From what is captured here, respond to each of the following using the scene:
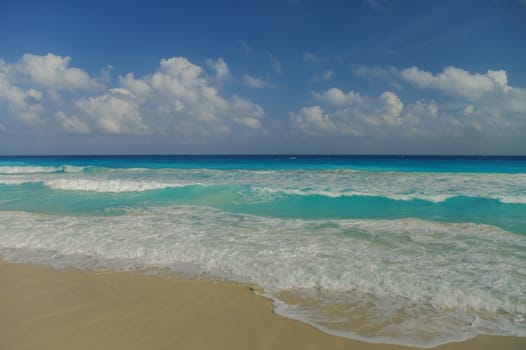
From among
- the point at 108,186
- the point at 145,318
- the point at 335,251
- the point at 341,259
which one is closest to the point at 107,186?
the point at 108,186

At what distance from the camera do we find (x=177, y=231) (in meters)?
8.46

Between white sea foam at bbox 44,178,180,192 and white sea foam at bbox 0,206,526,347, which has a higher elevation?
white sea foam at bbox 44,178,180,192

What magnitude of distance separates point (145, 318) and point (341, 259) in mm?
3649

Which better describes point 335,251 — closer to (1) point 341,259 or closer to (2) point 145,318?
(1) point 341,259

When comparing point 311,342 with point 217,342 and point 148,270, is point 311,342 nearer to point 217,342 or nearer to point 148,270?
point 217,342

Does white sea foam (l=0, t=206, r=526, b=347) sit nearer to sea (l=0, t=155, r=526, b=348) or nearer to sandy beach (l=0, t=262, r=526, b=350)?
sea (l=0, t=155, r=526, b=348)

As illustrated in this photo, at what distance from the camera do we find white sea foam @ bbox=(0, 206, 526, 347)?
13.4 feet

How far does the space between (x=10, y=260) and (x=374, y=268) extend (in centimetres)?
713

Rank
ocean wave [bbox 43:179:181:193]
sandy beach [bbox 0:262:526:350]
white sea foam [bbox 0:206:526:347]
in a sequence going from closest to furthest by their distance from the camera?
sandy beach [bbox 0:262:526:350] → white sea foam [bbox 0:206:526:347] → ocean wave [bbox 43:179:181:193]

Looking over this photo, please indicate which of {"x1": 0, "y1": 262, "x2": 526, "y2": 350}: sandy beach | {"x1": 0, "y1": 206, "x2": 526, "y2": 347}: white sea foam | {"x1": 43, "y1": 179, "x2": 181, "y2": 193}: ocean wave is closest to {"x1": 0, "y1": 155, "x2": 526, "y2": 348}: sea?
{"x1": 0, "y1": 206, "x2": 526, "y2": 347}: white sea foam

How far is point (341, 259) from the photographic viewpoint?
6160 mm

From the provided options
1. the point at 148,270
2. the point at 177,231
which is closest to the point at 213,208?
the point at 177,231

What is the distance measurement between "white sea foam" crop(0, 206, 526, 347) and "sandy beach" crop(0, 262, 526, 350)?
0.31m

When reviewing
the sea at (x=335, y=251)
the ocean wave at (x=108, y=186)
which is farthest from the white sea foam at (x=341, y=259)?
the ocean wave at (x=108, y=186)
